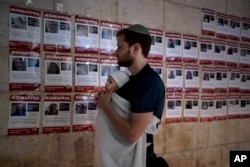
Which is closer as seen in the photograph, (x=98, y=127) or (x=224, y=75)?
(x=98, y=127)

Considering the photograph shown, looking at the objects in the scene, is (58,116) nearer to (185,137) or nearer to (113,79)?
(113,79)

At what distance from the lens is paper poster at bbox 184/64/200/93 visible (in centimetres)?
292

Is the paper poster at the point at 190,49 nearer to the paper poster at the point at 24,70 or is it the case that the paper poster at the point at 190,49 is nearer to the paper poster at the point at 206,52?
the paper poster at the point at 206,52

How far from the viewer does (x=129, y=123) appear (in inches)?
65.7

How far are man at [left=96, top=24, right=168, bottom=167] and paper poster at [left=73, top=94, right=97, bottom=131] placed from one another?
1.50 feet

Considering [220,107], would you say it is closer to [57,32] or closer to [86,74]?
[86,74]

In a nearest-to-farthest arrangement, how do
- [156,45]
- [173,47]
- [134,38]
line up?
[134,38], [156,45], [173,47]

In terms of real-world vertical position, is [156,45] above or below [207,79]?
above

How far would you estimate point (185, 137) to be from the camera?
2.93 metres

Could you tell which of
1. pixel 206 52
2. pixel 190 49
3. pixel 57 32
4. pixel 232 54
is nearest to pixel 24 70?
pixel 57 32

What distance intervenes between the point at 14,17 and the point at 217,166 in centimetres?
253

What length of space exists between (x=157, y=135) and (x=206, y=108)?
687 millimetres

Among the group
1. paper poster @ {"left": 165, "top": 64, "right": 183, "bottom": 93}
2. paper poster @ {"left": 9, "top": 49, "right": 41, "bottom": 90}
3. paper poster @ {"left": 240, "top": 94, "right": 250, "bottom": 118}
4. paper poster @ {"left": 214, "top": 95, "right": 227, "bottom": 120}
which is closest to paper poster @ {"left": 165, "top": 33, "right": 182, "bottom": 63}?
paper poster @ {"left": 165, "top": 64, "right": 183, "bottom": 93}

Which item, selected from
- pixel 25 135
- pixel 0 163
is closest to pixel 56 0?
pixel 25 135
